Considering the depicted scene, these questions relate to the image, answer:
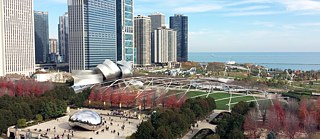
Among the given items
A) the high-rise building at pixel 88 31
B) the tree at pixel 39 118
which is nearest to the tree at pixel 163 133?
the tree at pixel 39 118

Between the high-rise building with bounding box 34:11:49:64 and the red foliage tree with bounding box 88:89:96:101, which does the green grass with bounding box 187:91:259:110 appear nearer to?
the red foliage tree with bounding box 88:89:96:101

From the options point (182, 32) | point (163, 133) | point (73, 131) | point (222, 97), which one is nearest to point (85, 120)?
point (73, 131)

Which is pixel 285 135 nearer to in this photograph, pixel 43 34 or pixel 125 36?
pixel 125 36

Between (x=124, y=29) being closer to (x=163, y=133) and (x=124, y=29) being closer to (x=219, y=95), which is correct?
(x=219, y=95)

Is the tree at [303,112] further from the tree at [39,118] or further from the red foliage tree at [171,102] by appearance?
the tree at [39,118]

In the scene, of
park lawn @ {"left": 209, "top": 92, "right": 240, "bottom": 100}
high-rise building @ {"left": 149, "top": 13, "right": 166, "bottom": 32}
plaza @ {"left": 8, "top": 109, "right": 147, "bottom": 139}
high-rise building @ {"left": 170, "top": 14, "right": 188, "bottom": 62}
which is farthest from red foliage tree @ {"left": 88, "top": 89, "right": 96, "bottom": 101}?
high-rise building @ {"left": 149, "top": 13, "right": 166, "bottom": 32}

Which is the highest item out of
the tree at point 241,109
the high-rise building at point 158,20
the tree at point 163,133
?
the high-rise building at point 158,20
